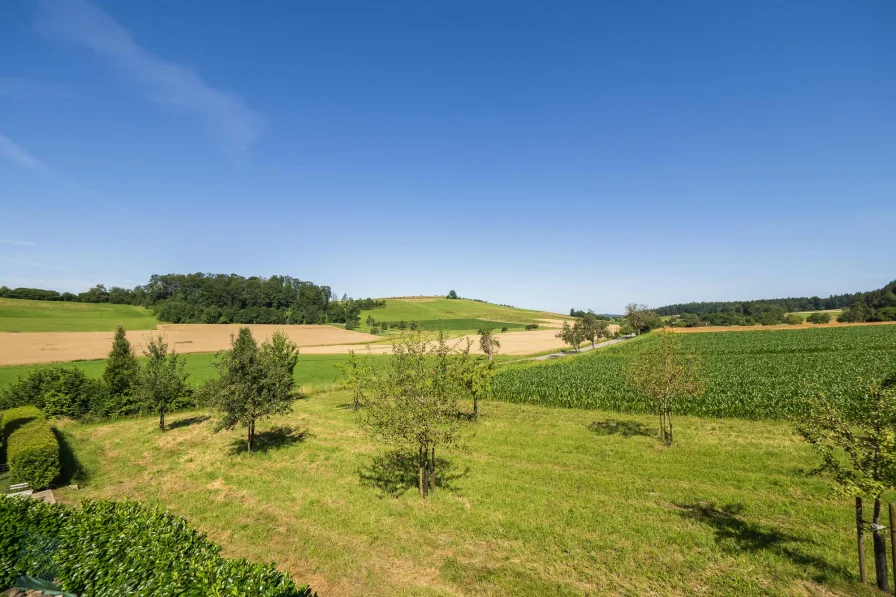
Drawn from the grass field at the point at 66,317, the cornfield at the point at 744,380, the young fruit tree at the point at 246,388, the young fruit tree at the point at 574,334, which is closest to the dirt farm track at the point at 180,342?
the grass field at the point at 66,317

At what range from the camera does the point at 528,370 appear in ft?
164

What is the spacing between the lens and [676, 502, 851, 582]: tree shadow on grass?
10.4 metres

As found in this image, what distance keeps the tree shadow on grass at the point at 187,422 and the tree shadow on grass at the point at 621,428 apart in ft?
104

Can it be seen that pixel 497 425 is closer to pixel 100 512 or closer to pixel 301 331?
pixel 100 512

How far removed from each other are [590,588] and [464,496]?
6573 mm

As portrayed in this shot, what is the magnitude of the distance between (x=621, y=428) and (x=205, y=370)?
55939 mm

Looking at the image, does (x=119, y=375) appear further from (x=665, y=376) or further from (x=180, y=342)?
(x=180, y=342)

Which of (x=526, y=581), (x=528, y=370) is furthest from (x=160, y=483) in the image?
(x=528, y=370)

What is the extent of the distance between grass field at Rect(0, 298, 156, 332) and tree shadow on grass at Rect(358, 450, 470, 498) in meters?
94.2

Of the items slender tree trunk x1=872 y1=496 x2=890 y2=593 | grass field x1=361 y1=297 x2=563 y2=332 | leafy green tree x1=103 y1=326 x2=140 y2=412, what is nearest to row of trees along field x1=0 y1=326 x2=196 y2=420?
leafy green tree x1=103 y1=326 x2=140 y2=412

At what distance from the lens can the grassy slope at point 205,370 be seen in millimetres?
46188

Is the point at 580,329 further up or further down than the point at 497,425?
further up

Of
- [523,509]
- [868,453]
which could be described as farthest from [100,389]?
[868,453]

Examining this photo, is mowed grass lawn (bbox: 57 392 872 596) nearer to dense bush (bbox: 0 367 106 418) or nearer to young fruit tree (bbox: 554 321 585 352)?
dense bush (bbox: 0 367 106 418)
